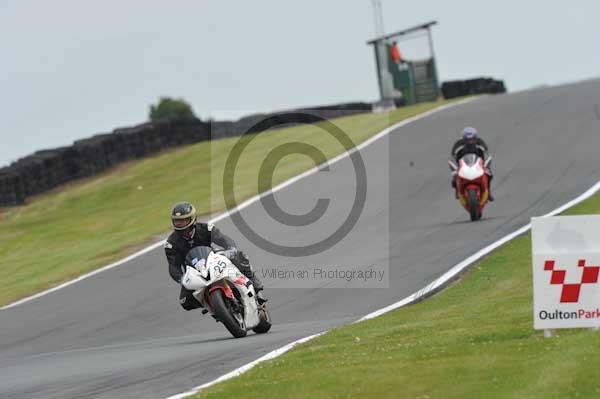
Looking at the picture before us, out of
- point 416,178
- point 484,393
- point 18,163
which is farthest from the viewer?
point 18,163

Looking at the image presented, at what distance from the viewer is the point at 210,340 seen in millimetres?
14562

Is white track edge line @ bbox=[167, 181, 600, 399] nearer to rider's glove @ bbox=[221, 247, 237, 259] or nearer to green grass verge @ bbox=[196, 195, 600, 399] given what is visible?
green grass verge @ bbox=[196, 195, 600, 399]

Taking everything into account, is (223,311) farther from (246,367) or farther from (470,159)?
(470,159)

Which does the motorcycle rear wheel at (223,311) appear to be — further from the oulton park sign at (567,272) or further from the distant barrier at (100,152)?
the distant barrier at (100,152)

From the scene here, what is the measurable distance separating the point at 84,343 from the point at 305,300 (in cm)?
300

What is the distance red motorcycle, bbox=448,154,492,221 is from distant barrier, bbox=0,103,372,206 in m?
16.3

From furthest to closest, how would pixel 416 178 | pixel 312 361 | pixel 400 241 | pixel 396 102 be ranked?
pixel 396 102, pixel 416 178, pixel 400 241, pixel 312 361

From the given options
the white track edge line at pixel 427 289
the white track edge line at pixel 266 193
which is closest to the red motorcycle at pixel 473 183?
the white track edge line at pixel 427 289

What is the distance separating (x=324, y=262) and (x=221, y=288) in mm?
7070

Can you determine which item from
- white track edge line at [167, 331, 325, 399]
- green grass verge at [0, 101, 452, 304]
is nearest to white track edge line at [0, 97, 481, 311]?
green grass verge at [0, 101, 452, 304]

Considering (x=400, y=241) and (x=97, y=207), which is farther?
(x=97, y=207)

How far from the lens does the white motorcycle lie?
1359 centimetres

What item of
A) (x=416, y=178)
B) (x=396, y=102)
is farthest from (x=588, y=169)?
(x=396, y=102)

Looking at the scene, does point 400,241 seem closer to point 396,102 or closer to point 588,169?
point 588,169
